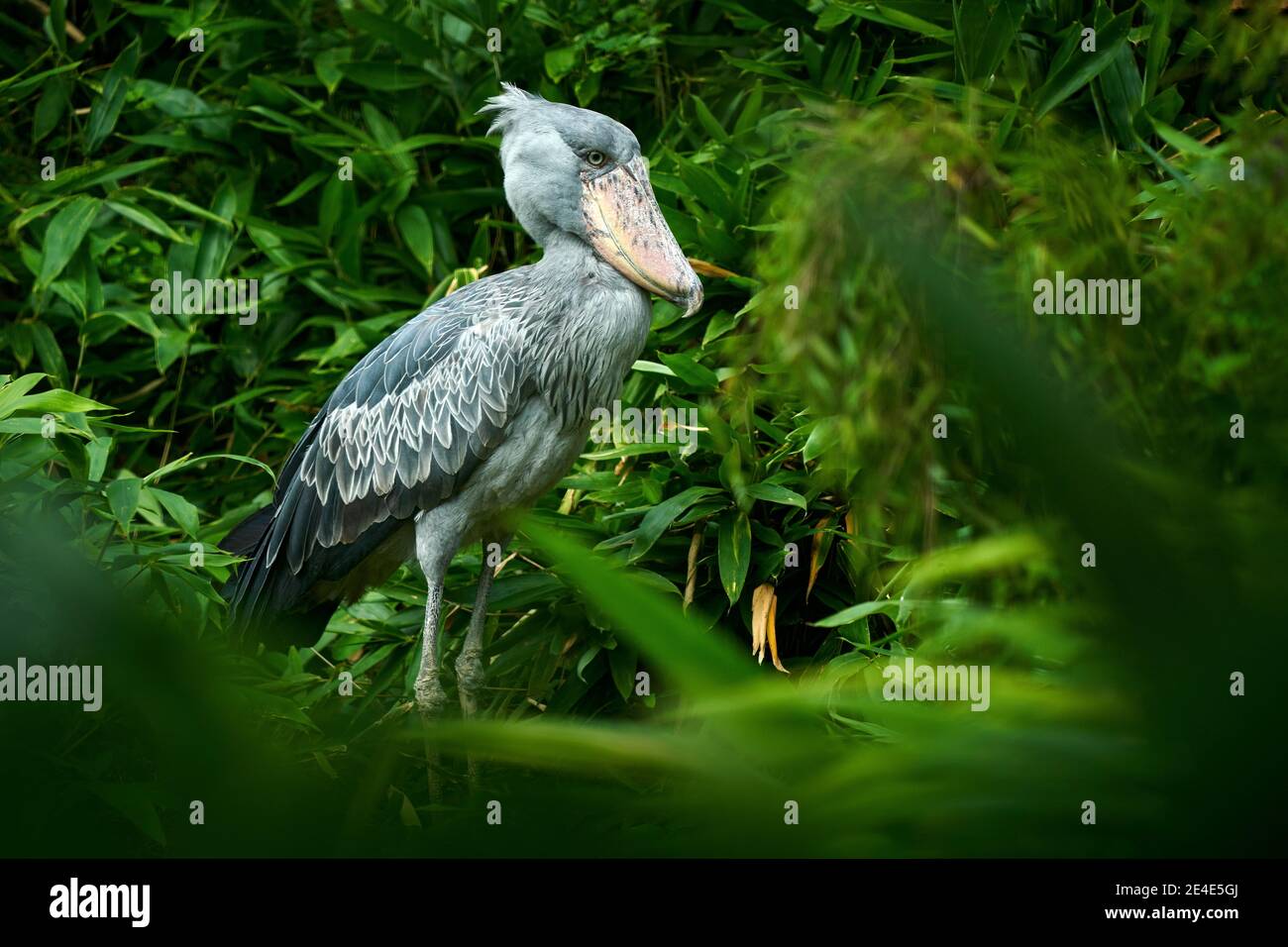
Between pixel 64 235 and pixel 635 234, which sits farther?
pixel 64 235

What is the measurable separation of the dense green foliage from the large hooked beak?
0.22 meters

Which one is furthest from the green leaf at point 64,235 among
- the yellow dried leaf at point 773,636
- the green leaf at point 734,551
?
the yellow dried leaf at point 773,636

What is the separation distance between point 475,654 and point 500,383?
0.62 metres

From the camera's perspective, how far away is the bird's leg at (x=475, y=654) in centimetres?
284

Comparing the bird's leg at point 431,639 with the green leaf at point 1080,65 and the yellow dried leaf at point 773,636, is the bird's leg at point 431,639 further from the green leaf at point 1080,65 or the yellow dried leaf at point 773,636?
the green leaf at point 1080,65

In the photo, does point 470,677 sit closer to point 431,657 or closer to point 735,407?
point 431,657

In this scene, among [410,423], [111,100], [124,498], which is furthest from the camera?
A: [111,100]

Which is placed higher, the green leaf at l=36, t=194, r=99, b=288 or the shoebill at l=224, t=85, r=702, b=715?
the green leaf at l=36, t=194, r=99, b=288

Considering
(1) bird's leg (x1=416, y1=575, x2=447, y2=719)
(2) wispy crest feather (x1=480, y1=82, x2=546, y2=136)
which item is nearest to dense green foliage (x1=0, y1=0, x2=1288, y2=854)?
(1) bird's leg (x1=416, y1=575, x2=447, y2=719)

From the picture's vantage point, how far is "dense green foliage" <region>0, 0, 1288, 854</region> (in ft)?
1.15

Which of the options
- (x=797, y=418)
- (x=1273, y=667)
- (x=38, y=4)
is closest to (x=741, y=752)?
(x=1273, y=667)

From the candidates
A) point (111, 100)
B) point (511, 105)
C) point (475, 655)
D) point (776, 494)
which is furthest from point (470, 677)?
point (111, 100)

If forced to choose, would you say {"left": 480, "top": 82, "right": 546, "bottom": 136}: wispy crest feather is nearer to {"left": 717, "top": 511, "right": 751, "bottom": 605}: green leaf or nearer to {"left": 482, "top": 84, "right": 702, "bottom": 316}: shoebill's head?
{"left": 482, "top": 84, "right": 702, "bottom": 316}: shoebill's head

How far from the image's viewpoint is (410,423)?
270 cm
